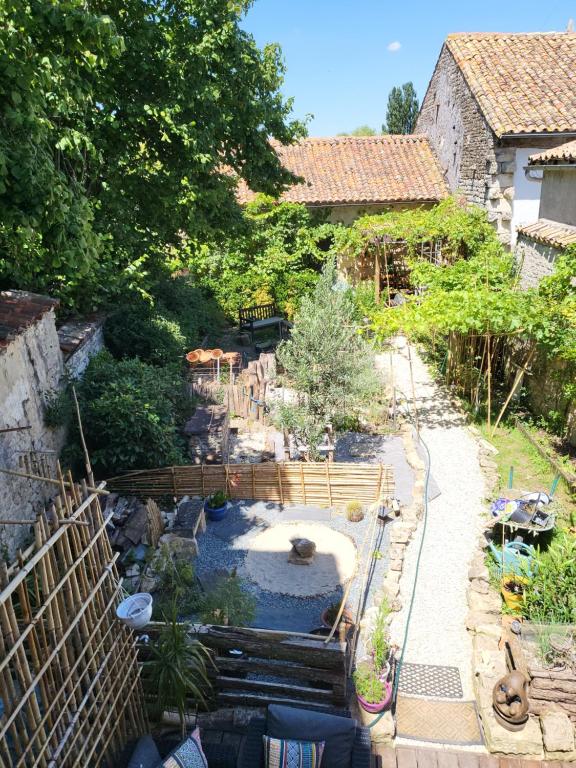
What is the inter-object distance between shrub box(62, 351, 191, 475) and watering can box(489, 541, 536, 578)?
5.10m

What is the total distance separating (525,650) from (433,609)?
131 centimetres

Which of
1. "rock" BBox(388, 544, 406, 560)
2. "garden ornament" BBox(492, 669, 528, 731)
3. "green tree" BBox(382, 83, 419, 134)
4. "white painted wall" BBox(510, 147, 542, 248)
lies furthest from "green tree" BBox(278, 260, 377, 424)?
"green tree" BBox(382, 83, 419, 134)

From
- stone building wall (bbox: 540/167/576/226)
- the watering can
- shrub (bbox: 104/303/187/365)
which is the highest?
stone building wall (bbox: 540/167/576/226)

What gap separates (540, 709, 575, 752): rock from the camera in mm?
4758

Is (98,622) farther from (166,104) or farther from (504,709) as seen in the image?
(166,104)

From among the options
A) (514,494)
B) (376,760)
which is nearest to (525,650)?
(376,760)

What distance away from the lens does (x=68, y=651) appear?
3744mm

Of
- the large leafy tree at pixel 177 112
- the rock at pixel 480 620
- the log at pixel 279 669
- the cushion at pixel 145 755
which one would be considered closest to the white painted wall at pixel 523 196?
the large leafy tree at pixel 177 112

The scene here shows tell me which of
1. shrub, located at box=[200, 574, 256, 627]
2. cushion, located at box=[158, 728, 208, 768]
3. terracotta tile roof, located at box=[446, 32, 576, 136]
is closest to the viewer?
cushion, located at box=[158, 728, 208, 768]

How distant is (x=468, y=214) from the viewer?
1543 centimetres

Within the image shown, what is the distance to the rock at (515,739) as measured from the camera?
4820mm

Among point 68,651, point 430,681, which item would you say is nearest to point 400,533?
point 430,681

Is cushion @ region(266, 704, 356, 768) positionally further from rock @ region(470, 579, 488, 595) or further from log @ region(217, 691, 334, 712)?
rock @ region(470, 579, 488, 595)

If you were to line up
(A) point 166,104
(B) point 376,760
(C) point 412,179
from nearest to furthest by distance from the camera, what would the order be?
(B) point 376,760 → (A) point 166,104 → (C) point 412,179
